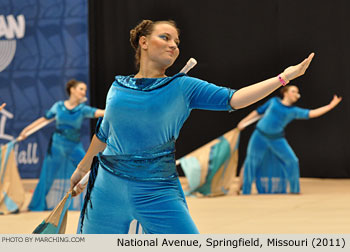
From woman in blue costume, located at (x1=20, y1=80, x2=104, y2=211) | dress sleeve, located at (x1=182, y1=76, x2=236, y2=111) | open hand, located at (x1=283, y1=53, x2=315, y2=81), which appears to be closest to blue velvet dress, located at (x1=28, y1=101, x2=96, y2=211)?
woman in blue costume, located at (x1=20, y1=80, x2=104, y2=211)

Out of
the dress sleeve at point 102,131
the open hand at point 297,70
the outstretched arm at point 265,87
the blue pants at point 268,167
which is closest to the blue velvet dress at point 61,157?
the blue pants at point 268,167

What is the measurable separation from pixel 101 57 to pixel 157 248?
7.49 m

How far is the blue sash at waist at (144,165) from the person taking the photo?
7.88ft

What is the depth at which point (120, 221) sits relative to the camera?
7.82 feet

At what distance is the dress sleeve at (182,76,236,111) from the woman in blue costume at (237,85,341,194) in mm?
5247

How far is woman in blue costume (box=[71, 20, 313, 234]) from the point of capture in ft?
7.77

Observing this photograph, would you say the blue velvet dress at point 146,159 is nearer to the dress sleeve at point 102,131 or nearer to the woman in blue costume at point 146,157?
the woman in blue costume at point 146,157

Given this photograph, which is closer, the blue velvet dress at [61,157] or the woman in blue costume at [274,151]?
the blue velvet dress at [61,157]

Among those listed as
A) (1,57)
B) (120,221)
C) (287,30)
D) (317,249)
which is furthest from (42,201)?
(317,249)

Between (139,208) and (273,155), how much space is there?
5.64m

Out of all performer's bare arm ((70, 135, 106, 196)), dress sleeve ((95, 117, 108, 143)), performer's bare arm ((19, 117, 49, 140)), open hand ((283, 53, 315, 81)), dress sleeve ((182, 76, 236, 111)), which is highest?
open hand ((283, 53, 315, 81))

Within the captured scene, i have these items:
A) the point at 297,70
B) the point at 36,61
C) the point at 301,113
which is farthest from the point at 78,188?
the point at 36,61

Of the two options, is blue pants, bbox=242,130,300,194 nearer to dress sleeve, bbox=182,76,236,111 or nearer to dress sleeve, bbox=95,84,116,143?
dress sleeve, bbox=95,84,116,143

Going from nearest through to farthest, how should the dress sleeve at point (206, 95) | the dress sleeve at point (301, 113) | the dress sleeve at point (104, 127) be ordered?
1. the dress sleeve at point (206, 95)
2. the dress sleeve at point (104, 127)
3. the dress sleeve at point (301, 113)
